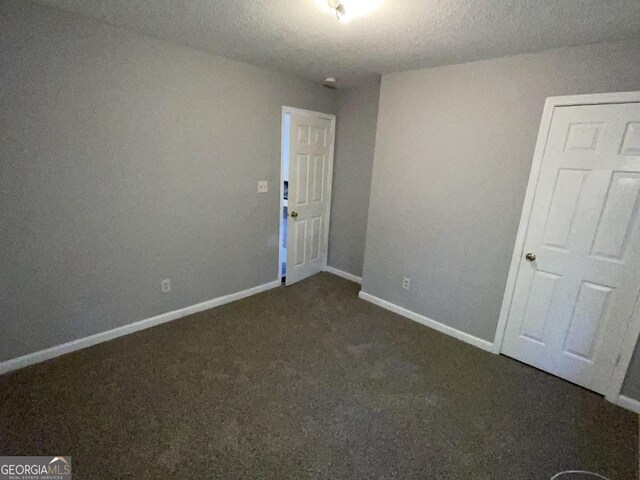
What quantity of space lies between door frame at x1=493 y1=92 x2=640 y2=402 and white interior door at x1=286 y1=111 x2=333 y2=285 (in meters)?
2.18

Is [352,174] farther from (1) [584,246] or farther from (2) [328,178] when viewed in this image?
(1) [584,246]

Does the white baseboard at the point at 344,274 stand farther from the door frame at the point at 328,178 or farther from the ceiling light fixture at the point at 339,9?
the ceiling light fixture at the point at 339,9

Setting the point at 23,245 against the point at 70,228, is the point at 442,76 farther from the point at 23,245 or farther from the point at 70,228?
Answer: the point at 23,245

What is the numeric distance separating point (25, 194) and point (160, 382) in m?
1.47

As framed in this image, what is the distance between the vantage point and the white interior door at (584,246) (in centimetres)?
192

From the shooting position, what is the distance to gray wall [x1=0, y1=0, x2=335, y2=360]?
189 cm

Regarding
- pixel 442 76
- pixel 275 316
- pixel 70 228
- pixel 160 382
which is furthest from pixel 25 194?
pixel 442 76

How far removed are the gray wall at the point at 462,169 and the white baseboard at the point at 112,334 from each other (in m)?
1.62

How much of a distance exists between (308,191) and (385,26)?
2.04 m

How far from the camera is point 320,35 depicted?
2039 mm

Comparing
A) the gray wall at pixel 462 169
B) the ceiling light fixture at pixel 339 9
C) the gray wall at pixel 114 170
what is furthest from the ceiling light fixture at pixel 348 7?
the gray wall at pixel 114 170

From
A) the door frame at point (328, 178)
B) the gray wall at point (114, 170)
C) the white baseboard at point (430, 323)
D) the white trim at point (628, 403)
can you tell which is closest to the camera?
the gray wall at point (114, 170)

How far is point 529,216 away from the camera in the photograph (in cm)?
227

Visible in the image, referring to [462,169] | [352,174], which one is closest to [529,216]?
[462,169]
